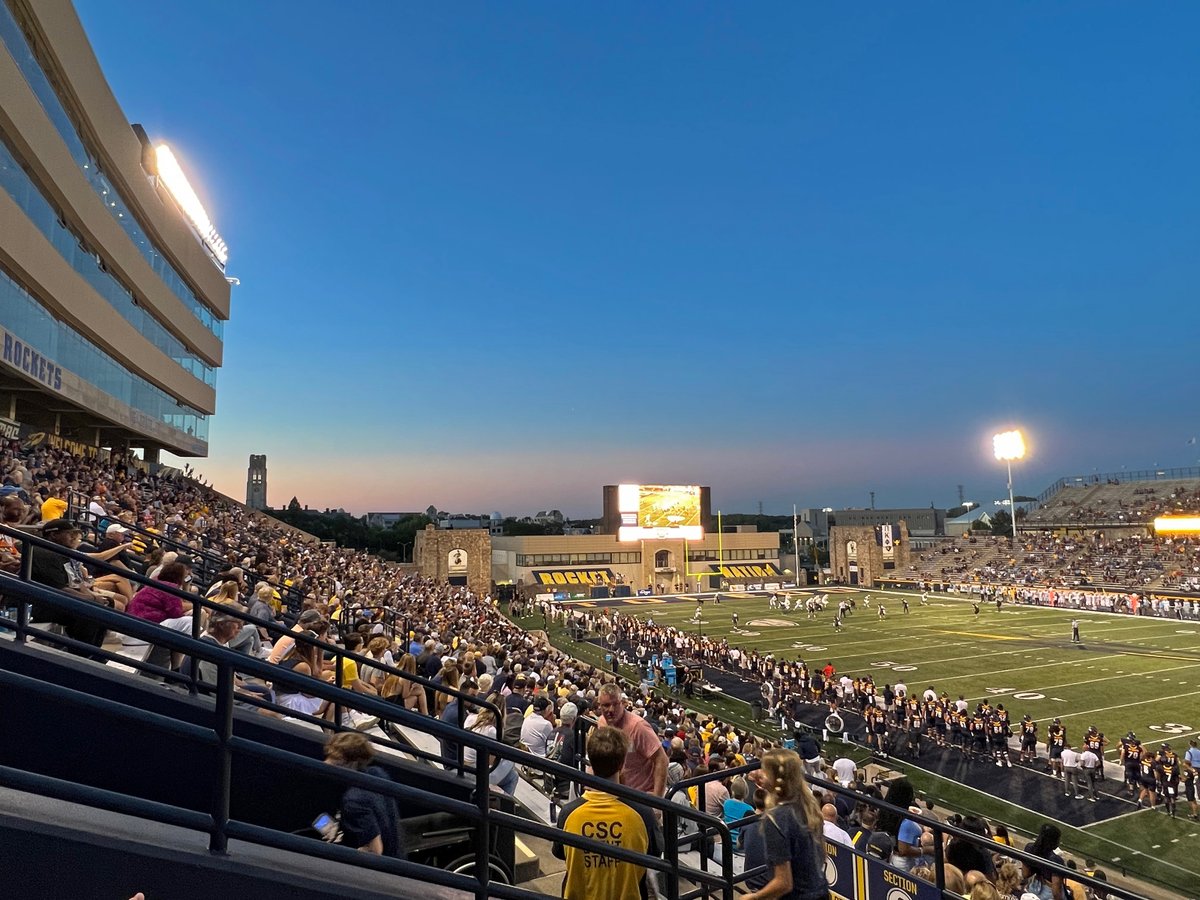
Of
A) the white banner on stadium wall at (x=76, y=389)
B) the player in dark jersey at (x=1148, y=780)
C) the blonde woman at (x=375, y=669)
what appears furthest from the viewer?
the white banner on stadium wall at (x=76, y=389)

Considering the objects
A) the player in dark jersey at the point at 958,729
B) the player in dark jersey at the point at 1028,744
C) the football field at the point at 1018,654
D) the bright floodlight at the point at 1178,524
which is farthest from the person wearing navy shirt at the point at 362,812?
the bright floodlight at the point at 1178,524

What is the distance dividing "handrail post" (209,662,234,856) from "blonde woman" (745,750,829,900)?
2441 millimetres

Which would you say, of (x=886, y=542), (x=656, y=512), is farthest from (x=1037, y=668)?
(x=886, y=542)

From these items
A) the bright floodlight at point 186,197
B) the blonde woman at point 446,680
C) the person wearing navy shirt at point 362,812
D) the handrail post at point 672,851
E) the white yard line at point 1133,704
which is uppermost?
the bright floodlight at point 186,197

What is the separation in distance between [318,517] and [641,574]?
47290 mm

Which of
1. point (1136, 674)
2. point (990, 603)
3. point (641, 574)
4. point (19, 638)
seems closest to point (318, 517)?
point (641, 574)

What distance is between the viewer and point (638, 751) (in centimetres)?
436

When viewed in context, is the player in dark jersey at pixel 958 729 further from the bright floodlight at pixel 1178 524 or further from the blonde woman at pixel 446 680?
the bright floodlight at pixel 1178 524

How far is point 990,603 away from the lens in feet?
181

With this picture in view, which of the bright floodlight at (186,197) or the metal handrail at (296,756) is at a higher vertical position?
the bright floodlight at (186,197)

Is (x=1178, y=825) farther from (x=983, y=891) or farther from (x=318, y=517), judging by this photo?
(x=318, y=517)

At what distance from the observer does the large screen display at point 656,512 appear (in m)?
72.4

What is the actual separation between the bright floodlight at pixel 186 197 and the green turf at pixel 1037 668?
34.0 metres

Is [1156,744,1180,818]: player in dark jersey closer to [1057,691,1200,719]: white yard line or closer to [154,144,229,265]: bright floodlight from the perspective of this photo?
[1057,691,1200,719]: white yard line
